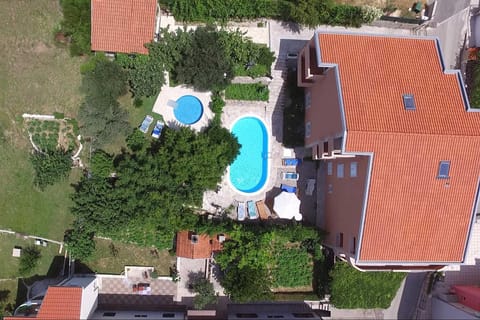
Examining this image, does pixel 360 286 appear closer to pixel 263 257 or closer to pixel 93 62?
pixel 263 257

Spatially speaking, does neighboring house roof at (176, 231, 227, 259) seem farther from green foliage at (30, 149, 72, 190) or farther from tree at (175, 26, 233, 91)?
tree at (175, 26, 233, 91)

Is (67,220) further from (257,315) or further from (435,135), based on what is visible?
(435,135)

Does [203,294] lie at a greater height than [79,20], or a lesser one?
lesser

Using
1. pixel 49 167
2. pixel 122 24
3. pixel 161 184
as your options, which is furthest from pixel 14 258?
pixel 122 24

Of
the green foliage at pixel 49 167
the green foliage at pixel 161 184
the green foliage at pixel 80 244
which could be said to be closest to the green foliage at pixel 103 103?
the green foliage at pixel 161 184

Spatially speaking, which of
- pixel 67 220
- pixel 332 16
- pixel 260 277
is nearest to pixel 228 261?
pixel 260 277

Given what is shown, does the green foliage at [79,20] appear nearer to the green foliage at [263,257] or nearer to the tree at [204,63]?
the tree at [204,63]
